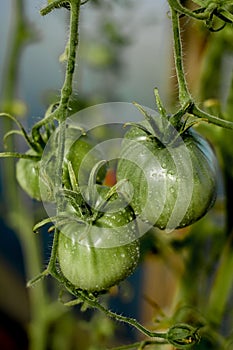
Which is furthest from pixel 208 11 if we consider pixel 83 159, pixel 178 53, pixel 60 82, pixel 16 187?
pixel 16 187

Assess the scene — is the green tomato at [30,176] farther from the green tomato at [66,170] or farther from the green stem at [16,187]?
the green stem at [16,187]

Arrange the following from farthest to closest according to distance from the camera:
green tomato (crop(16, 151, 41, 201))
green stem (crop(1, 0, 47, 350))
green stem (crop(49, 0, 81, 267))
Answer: green stem (crop(1, 0, 47, 350)), green tomato (crop(16, 151, 41, 201)), green stem (crop(49, 0, 81, 267))

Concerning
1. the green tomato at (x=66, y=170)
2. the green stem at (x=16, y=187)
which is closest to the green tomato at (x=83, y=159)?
the green tomato at (x=66, y=170)

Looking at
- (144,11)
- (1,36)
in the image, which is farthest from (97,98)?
(1,36)

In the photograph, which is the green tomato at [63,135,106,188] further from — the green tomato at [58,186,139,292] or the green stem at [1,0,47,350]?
the green stem at [1,0,47,350]

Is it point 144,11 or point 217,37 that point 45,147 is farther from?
point 144,11

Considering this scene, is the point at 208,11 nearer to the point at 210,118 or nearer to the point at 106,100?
the point at 210,118

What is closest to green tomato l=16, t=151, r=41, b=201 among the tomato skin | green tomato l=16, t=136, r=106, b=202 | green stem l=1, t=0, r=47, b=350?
green tomato l=16, t=136, r=106, b=202
